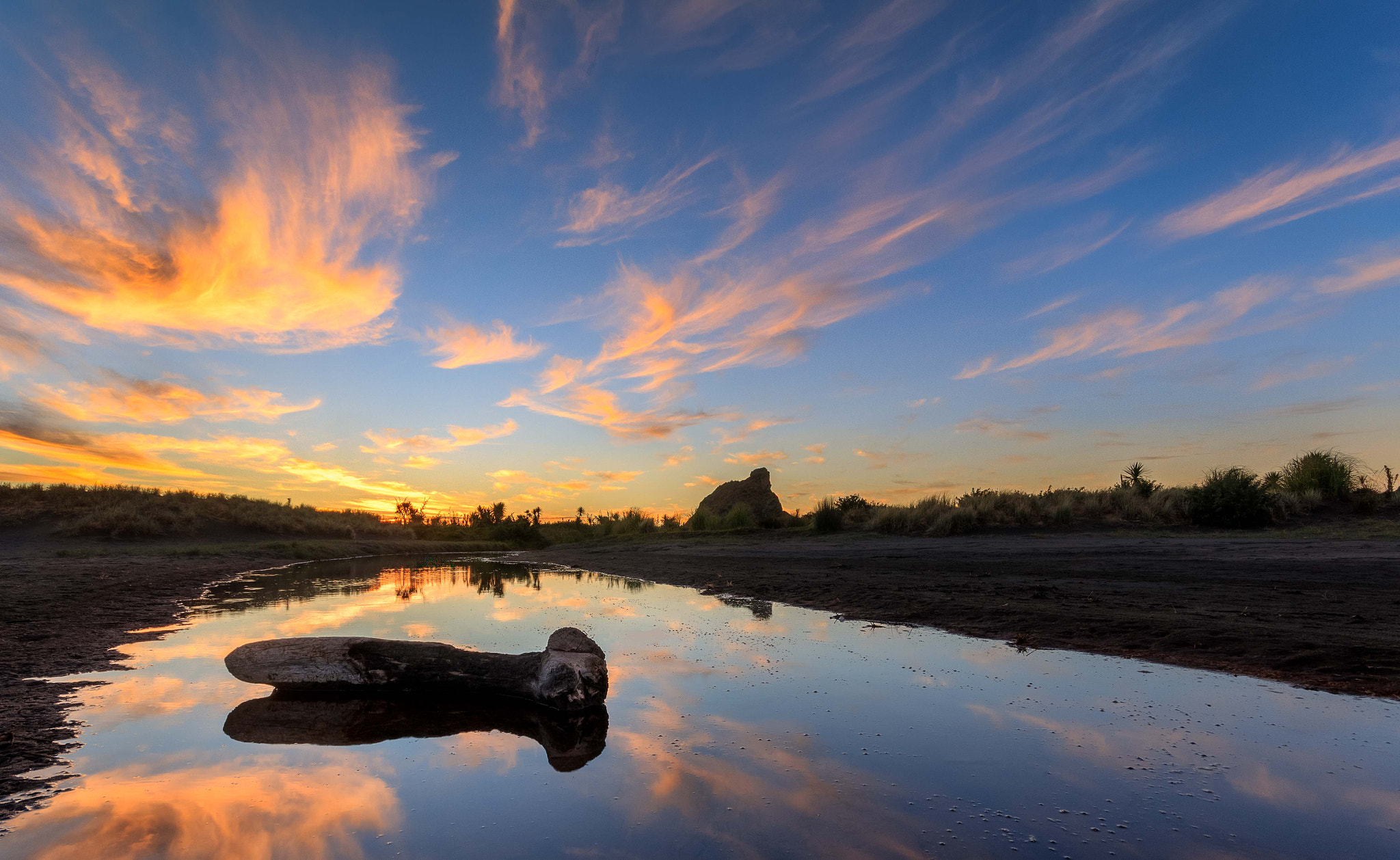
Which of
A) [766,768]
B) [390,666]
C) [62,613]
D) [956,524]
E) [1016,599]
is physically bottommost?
[766,768]

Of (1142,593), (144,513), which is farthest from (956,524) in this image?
(144,513)

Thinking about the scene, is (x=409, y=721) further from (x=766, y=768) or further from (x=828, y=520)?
(x=828, y=520)

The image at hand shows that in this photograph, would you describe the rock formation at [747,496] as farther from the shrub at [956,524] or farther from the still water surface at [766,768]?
the still water surface at [766,768]

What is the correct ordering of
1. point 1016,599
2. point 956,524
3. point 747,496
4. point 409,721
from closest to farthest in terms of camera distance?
point 409,721 < point 1016,599 < point 956,524 < point 747,496

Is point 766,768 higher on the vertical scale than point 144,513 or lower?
lower

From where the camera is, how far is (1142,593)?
10258 millimetres

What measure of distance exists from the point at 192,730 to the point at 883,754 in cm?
519

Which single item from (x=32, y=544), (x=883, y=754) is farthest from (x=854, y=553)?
(x=32, y=544)

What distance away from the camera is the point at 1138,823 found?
10.8 ft

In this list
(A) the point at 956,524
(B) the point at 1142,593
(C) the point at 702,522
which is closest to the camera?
(B) the point at 1142,593

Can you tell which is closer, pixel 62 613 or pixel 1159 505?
pixel 62 613

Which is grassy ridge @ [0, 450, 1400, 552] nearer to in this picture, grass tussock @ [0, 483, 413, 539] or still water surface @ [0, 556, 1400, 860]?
grass tussock @ [0, 483, 413, 539]

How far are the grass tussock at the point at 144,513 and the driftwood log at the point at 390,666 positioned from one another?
96.5ft

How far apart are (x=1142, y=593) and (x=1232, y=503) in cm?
1190
